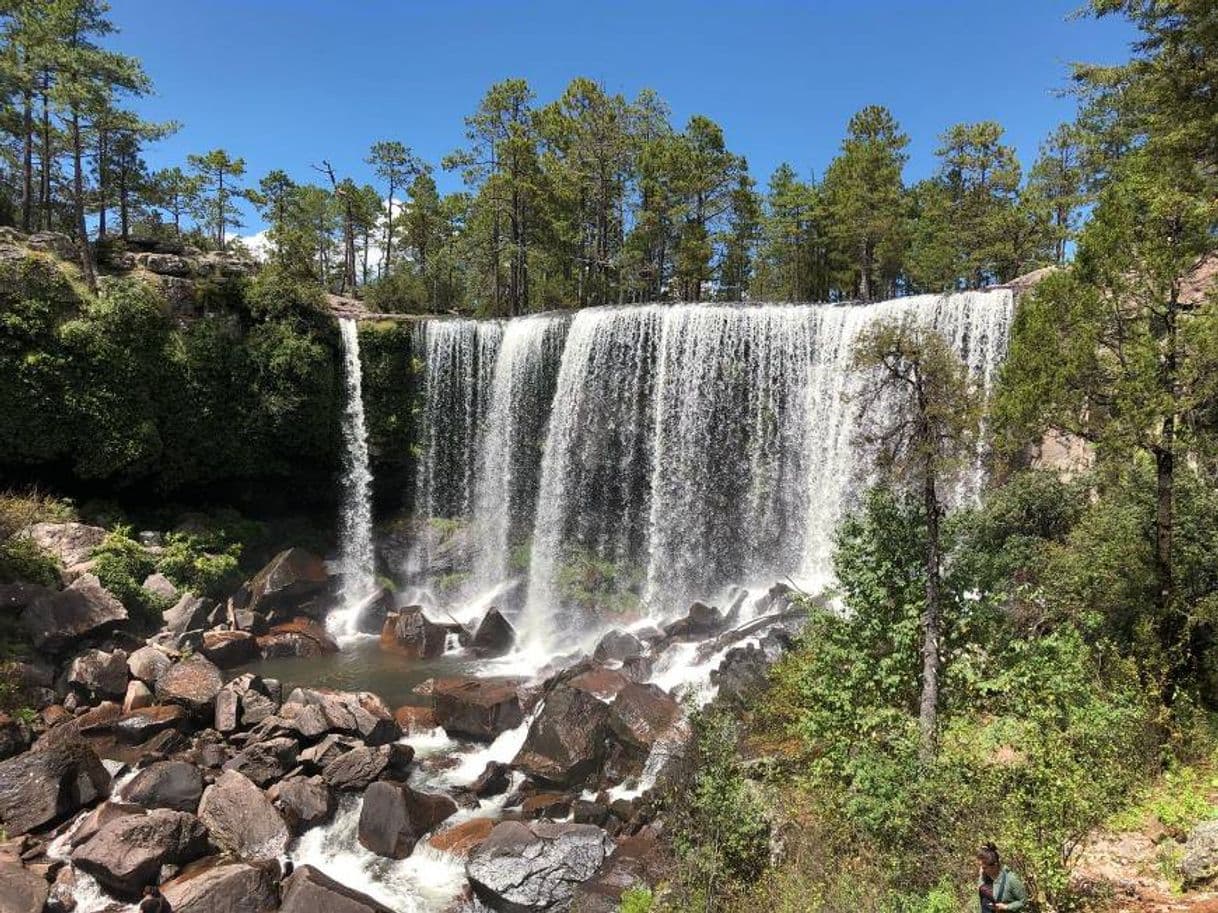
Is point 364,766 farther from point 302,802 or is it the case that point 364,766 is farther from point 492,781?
point 492,781

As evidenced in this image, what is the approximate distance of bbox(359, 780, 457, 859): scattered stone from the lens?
11336mm

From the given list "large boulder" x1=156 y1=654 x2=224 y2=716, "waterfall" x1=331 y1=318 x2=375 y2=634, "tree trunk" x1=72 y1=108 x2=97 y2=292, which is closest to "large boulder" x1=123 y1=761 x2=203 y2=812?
"large boulder" x1=156 y1=654 x2=224 y2=716

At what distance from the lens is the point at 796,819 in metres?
9.40

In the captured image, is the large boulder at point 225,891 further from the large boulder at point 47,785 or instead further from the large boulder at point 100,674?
the large boulder at point 100,674

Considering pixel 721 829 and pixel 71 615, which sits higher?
pixel 721 829

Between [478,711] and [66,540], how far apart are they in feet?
45.4

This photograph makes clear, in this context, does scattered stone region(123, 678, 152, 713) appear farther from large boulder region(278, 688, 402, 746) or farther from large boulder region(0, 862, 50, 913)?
large boulder region(0, 862, 50, 913)

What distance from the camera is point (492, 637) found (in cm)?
2062

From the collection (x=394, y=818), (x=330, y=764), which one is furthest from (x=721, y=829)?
(x=330, y=764)

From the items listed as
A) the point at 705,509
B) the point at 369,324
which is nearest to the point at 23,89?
the point at 369,324

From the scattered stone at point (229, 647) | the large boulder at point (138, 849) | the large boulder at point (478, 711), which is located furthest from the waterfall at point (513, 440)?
the large boulder at point (138, 849)

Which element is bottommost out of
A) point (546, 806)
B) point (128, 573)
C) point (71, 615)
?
point (546, 806)

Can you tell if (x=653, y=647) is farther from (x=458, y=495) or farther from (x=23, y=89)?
(x=23, y=89)

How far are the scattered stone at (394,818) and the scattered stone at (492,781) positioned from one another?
33.7 inches
